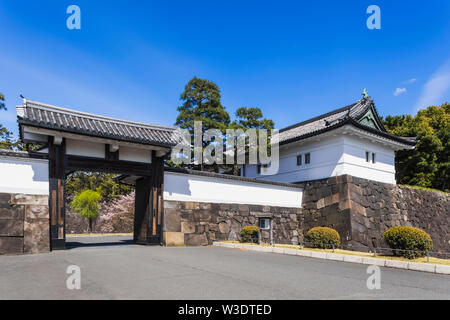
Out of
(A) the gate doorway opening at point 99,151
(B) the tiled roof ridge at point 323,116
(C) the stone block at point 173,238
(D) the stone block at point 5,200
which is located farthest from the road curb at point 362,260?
(B) the tiled roof ridge at point 323,116

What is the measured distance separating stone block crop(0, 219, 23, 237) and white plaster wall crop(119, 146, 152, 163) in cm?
427

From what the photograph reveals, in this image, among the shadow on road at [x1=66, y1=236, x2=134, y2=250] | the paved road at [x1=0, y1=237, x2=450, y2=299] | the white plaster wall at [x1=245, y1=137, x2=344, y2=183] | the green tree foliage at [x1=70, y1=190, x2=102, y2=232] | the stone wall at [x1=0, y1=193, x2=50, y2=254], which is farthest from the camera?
the green tree foliage at [x1=70, y1=190, x2=102, y2=232]

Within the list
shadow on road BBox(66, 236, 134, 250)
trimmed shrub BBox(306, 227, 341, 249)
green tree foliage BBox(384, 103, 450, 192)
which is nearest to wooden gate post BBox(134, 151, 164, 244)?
shadow on road BBox(66, 236, 134, 250)

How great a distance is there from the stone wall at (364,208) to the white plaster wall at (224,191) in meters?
1.33

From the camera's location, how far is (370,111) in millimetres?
20328

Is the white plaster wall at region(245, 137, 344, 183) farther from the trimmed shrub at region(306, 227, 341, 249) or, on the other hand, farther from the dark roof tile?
the dark roof tile

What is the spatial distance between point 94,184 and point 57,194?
71.9ft

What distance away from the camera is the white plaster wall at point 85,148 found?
12117 mm

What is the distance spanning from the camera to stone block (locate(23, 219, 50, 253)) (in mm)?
10625

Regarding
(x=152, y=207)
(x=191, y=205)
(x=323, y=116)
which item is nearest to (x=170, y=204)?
(x=152, y=207)

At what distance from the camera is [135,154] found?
44.9 feet

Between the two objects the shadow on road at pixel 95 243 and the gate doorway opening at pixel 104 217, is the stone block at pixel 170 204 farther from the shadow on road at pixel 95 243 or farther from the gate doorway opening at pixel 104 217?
the gate doorway opening at pixel 104 217

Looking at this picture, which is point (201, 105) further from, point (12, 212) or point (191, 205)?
point (12, 212)
